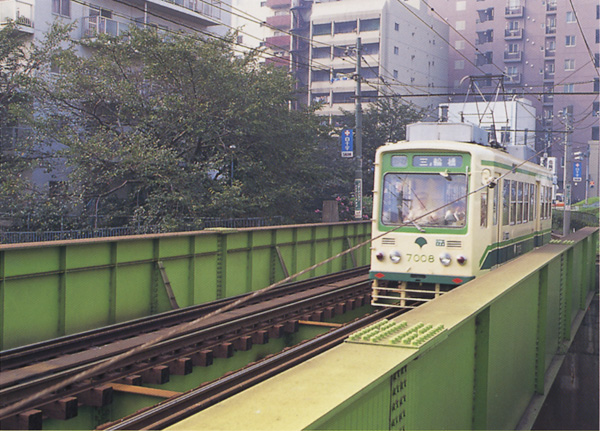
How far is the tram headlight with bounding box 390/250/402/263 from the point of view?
12000mm

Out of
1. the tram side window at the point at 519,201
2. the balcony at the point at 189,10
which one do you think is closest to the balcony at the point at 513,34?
the balcony at the point at 189,10

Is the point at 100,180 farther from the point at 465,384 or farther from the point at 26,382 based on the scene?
the point at 465,384

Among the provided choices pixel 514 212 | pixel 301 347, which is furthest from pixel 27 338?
pixel 514 212

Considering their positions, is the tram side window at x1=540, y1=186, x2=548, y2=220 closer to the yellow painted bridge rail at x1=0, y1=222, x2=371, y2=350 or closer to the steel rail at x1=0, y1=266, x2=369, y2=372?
the yellow painted bridge rail at x1=0, y1=222, x2=371, y2=350

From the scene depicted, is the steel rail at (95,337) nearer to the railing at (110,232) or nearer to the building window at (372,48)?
the railing at (110,232)

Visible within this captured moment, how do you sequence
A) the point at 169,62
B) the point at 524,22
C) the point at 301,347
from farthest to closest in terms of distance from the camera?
the point at 524,22 → the point at 169,62 → the point at 301,347

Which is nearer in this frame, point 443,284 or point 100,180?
point 443,284

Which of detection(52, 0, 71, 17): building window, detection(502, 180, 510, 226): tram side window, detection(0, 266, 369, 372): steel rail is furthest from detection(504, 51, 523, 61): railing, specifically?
detection(0, 266, 369, 372): steel rail

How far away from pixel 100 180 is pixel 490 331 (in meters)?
19.6

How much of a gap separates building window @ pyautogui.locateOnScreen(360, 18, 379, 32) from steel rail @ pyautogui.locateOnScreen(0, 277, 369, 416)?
6461 centimetres

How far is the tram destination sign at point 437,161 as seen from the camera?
38.1 ft

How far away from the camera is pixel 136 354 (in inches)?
325

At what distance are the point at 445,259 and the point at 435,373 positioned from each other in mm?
7492

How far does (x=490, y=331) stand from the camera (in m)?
5.59
